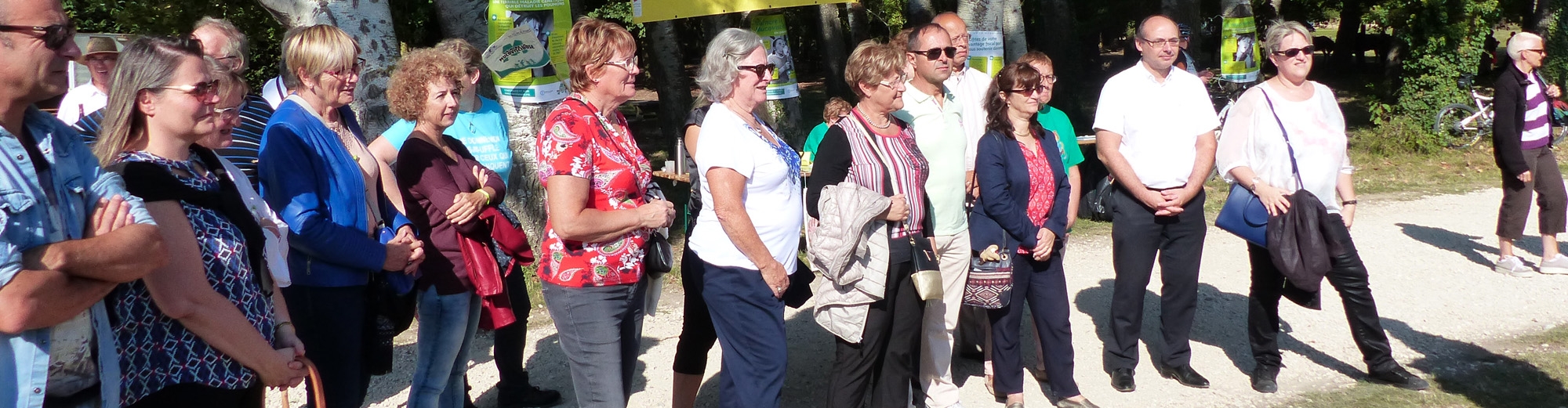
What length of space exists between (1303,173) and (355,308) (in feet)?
12.7

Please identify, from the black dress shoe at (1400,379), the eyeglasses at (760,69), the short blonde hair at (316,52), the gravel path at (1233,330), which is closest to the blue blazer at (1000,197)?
the gravel path at (1233,330)

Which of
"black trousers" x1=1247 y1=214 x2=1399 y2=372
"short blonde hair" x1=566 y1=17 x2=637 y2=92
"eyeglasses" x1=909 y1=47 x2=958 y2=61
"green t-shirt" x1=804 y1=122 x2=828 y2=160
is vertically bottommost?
"black trousers" x1=1247 y1=214 x2=1399 y2=372

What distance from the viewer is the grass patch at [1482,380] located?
4801 mm

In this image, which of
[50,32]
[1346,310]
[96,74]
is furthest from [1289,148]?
[96,74]

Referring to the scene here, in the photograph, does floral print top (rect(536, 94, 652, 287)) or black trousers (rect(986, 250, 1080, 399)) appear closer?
floral print top (rect(536, 94, 652, 287))

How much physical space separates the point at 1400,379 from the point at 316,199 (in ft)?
15.2

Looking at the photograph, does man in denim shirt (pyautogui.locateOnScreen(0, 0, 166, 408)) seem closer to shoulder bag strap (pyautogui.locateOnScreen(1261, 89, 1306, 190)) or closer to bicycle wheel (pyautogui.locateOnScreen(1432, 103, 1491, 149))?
shoulder bag strap (pyautogui.locateOnScreen(1261, 89, 1306, 190))

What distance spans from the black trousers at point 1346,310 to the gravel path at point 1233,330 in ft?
0.59

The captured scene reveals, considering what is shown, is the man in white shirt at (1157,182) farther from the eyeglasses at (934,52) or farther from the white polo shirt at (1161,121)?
the eyeglasses at (934,52)

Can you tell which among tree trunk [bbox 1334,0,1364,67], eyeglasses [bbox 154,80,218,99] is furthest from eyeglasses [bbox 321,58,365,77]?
tree trunk [bbox 1334,0,1364,67]

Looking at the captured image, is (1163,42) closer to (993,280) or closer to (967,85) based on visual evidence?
(967,85)

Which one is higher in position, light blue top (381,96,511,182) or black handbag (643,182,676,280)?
light blue top (381,96,511,182)

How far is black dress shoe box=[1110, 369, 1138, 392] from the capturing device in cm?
499

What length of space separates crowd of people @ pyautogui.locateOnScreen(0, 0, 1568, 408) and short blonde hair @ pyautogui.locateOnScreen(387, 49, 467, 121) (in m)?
0.01
